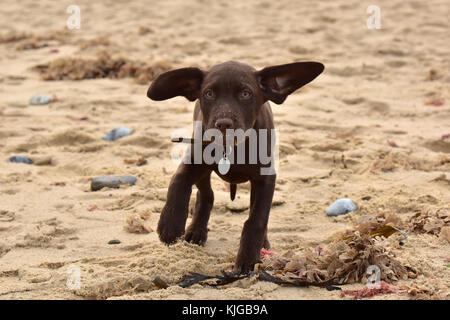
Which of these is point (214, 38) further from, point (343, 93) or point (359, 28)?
point (343, 93)

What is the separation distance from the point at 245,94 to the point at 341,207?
1.49m

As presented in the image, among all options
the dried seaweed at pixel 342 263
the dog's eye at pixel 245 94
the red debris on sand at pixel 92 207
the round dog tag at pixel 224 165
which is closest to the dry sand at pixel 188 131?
the red debris on sand at pixel 92 207

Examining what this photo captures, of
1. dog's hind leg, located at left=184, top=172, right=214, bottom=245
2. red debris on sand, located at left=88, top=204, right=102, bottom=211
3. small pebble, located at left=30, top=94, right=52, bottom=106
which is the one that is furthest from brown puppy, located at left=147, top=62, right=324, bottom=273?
small pebble, located at left=30, top=94, right=52, bottom=106

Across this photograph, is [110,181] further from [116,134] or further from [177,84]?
[177,84]

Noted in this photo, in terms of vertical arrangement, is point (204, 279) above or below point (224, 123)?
below

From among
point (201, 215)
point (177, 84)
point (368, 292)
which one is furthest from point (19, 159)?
point (368, 292)

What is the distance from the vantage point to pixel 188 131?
22.0 feet

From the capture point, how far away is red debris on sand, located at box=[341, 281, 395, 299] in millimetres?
3398

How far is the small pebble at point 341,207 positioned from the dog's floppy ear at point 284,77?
1.16m

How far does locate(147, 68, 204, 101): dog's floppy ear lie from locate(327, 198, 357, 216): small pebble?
143 centimetres

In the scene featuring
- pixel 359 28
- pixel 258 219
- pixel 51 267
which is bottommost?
pixel 51 267
